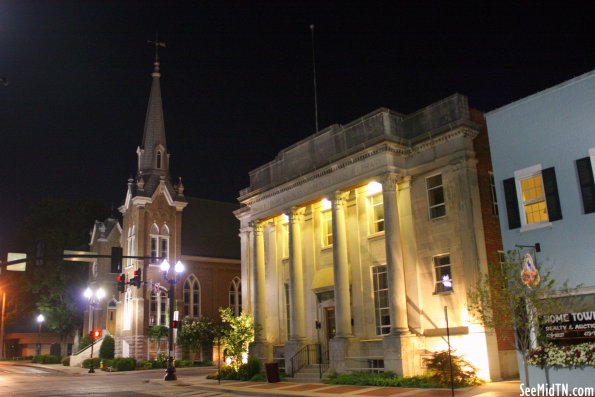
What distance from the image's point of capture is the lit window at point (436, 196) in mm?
25922

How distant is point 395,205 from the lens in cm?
2597

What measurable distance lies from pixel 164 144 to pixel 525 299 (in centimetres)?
4577

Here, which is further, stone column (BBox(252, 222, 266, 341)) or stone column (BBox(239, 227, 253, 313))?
stone column (BBox(239, 227, 253, 313))

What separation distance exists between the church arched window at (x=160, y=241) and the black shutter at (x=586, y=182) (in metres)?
39.9

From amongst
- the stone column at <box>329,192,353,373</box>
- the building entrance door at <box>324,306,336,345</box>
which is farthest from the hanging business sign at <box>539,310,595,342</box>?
the building entrance door at <box>324,306,336,345</box>

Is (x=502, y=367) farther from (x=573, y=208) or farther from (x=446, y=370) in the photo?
(x=573, y=208)

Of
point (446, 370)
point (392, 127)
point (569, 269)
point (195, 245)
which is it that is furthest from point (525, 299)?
point (195, 245)

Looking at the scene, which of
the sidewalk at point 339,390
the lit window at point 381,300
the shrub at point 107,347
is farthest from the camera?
the shrub at point 107,347

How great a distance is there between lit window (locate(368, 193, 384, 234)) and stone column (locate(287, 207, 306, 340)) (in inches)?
174

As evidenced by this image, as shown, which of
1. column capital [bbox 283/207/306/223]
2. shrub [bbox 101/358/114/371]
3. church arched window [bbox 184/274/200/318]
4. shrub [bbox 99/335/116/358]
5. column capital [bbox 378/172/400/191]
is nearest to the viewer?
column capital [bbox 378/172/400/191]

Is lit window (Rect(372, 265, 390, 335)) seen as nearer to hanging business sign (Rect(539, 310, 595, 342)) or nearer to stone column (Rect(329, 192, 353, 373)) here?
stone column (Rect(329, 192, 353, 373))

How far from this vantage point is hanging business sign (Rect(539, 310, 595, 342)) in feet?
55.2

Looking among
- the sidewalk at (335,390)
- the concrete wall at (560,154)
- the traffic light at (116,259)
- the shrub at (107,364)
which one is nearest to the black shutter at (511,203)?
the concrete wall at (560,154)

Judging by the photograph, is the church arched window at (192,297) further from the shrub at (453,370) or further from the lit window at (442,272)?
the shrub at (453,370)
